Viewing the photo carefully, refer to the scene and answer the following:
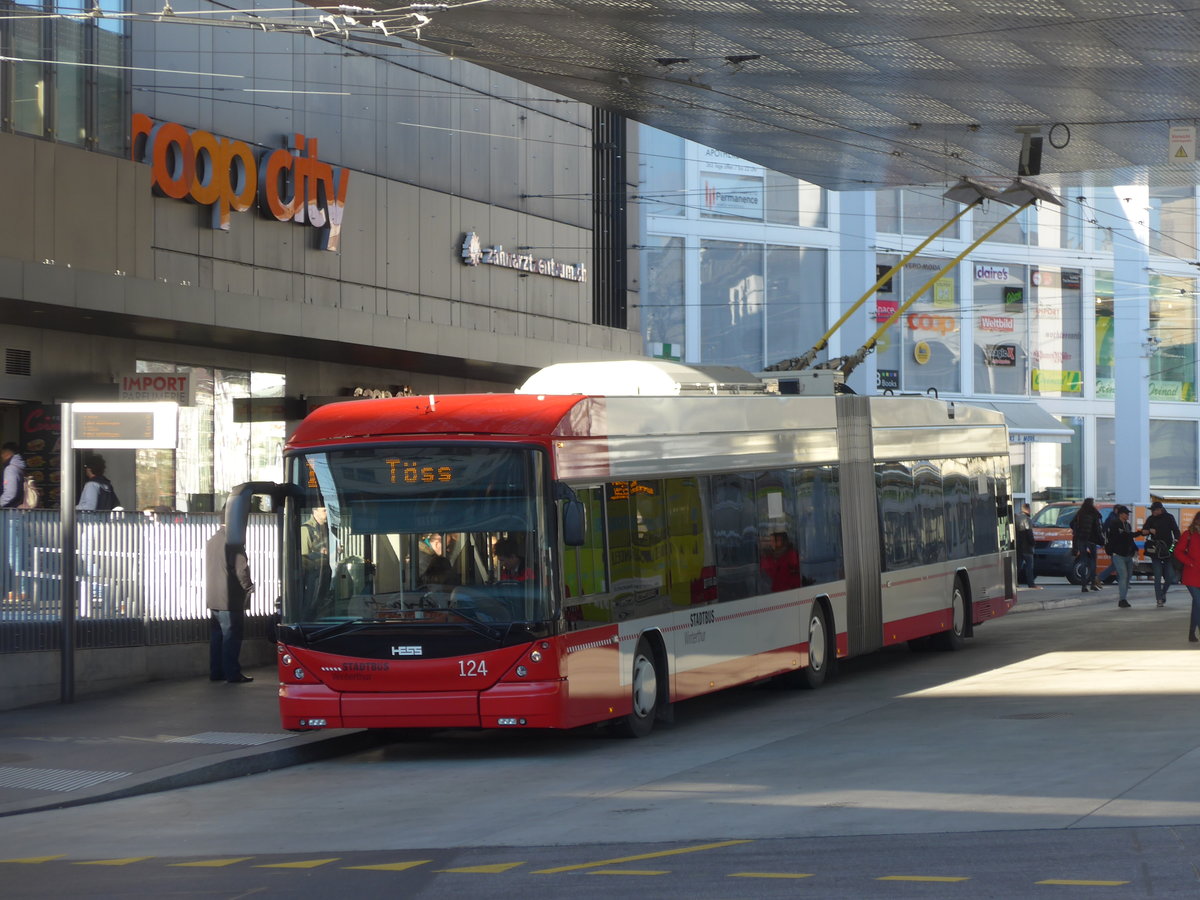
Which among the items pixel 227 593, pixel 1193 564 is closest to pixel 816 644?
pixel 1193 564

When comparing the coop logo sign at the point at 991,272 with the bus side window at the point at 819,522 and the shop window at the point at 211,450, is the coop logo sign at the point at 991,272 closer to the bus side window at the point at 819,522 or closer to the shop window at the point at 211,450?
the shop window at the point at 211,450

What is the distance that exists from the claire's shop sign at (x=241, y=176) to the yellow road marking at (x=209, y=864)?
15.0m

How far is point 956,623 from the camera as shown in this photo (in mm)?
22078

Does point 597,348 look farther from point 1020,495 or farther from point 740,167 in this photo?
point 1020,495

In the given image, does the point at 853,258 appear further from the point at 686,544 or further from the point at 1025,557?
the point at 686,544

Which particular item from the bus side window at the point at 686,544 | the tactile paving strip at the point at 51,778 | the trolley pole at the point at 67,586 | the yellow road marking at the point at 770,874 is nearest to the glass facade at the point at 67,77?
the trolley pole at the point at 67,586

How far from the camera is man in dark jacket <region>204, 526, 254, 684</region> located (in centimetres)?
1739

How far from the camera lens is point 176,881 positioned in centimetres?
845

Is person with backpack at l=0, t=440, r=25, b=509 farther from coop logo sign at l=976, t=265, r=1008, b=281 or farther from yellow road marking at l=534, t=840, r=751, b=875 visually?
coop logo sign at l=976, t=265, r=1008, b=281

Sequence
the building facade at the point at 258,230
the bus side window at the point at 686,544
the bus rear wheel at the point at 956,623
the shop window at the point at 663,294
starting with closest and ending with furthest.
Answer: the bus side window at the point at 686,544 < the building facade at the point at 258,230 < the bus rear wheel at the point at 956,623 < the shop window at the point at 663,294

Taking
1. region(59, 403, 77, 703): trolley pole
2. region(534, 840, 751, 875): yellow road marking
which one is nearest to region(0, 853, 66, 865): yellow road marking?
region(534, 840, 751, 875): yellow road marking

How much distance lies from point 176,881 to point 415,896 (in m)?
1.36

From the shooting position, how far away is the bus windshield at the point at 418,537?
1283 centimetres

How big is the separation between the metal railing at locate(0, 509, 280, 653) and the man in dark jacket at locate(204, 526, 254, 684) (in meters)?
0.60
